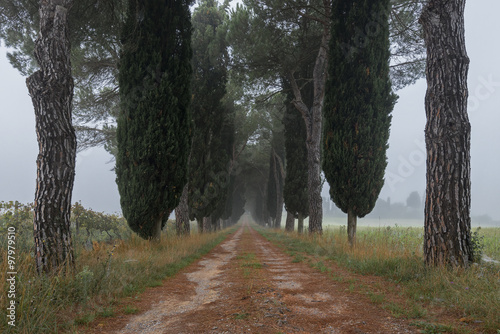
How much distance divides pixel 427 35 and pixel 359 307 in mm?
5385

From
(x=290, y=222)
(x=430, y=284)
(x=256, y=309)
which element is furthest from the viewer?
(x=290, y=222)

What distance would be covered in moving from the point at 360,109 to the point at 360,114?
185 millimetres

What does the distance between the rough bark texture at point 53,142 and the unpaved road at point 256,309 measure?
1755mm

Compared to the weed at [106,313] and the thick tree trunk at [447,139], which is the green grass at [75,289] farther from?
the thick tree trunk at [447,139]

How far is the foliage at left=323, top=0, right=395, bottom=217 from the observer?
8.96m

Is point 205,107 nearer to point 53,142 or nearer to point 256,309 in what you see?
point 53,142

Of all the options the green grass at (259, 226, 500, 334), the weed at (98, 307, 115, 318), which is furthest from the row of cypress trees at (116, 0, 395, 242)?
the weed at (98, 307, 115, 318)

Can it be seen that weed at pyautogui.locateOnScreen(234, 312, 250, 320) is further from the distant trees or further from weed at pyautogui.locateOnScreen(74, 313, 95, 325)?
the distant trees

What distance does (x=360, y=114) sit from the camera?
9008mm

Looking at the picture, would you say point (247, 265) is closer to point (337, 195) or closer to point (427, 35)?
point (337, 195)

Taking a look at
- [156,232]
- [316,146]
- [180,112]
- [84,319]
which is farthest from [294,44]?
[84,319]

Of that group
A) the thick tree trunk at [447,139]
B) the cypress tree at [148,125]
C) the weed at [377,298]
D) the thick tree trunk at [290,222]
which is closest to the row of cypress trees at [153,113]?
the cypress tree at [148,125]

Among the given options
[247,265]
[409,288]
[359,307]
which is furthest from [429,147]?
[247,265]

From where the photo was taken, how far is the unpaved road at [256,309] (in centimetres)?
296
